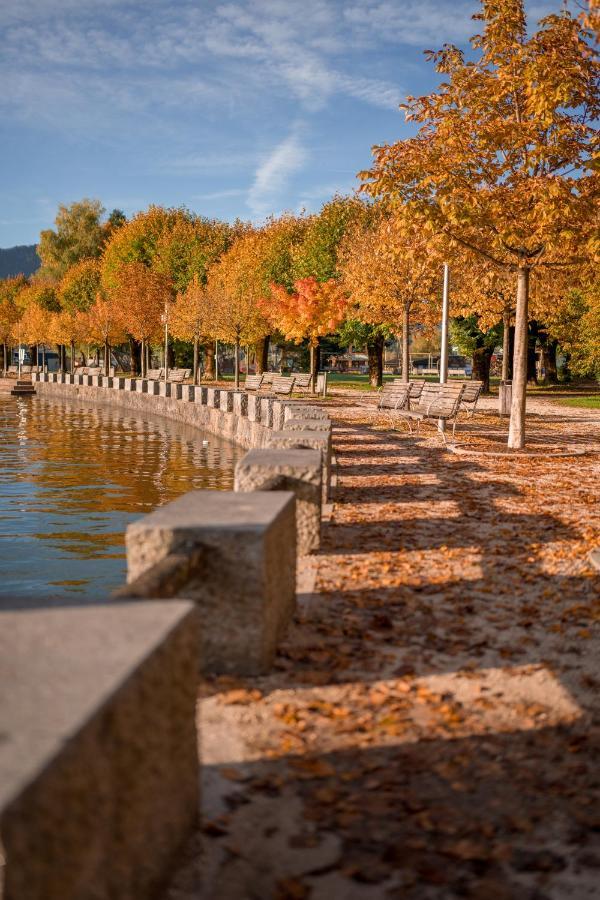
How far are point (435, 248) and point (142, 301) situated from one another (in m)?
A: 45.5

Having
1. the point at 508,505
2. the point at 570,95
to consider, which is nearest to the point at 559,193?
the point at 570,95

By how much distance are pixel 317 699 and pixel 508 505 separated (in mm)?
6410

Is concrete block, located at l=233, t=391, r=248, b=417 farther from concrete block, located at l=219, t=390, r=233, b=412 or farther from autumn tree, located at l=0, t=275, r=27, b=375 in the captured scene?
autumn tree, located at l=0, t=275, r=27, b=375

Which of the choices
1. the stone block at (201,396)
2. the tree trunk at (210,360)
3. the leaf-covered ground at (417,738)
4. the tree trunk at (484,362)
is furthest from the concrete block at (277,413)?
the tree trunk at (210,360)

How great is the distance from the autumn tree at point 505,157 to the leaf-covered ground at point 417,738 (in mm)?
8328

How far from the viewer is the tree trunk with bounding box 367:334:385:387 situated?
4750cm

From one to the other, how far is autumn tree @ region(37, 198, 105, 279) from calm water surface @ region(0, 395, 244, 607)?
5573cm

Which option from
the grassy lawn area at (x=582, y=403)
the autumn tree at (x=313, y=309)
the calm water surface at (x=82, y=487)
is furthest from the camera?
the autumn tree at (x=313, y=309)

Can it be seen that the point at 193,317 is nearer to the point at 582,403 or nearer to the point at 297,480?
the point at 582,403

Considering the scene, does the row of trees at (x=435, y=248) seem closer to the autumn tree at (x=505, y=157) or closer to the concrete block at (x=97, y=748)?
the autumn tree at (x=505, y=157)

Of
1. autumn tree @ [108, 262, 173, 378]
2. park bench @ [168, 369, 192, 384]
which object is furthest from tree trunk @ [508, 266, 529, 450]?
autumn tree @ [108, 262, 173, 378]

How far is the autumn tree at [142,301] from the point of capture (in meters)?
59.6

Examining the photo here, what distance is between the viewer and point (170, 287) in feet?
208

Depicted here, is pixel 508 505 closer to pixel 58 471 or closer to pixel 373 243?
pixel 58 471
